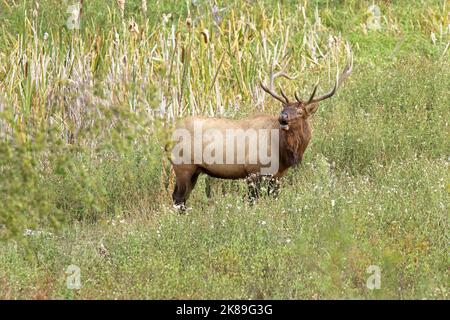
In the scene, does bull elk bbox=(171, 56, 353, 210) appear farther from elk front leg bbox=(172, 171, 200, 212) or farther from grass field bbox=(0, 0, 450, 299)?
grass field bbox=(0, 0, 450, 299)

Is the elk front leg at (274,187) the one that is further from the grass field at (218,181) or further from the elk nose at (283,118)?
the elk nose at (283,118)

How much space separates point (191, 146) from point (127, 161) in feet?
3.26

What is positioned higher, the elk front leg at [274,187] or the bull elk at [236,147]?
the bull elk at [236,147]

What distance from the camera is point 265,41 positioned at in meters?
12.4

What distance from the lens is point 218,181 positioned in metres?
10.5

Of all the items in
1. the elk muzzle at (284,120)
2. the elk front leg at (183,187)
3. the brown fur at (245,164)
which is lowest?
the elk front leg at (183,187)

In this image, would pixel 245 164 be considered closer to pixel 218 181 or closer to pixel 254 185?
pixel 254 185

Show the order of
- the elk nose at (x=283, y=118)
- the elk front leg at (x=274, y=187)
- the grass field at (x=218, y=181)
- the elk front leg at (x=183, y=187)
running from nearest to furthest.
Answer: the grass field at (x=218, y=181)
the elk nose at (x=283, y=118)
the elk front leg at (x=274, y=187)
the elk front leg at (x=183, y=187)

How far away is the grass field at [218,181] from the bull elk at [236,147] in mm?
219

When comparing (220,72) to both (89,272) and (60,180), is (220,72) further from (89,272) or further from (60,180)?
(89,272)

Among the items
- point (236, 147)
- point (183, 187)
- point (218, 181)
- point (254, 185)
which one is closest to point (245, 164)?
point (236, 147)

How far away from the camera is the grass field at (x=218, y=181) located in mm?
7336

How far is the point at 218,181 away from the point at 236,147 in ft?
3.23

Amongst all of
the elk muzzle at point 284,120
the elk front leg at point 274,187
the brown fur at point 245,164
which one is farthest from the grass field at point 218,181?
the elk muzzle at point 284,120
